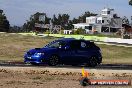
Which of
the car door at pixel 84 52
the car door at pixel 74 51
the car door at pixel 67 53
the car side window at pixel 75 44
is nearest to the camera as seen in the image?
the car door at pixel 67 53

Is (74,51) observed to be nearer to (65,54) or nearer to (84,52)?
(84,52)

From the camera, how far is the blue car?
24.0 metres

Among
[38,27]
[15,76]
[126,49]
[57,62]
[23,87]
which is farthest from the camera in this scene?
[38,27]

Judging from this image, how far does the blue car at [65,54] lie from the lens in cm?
2402

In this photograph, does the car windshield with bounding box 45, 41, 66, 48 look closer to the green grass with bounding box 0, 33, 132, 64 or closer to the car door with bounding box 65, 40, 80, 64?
the car door with bounding box 65, 40, 80, 64

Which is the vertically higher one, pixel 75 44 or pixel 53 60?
pixel 75 44

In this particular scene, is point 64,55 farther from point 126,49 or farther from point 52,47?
point 126,49

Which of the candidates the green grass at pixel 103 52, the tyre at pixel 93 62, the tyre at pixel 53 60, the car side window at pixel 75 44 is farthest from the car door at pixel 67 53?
the green grass at pixel 103 52

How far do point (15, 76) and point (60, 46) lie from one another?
839 centimetres

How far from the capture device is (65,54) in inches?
973

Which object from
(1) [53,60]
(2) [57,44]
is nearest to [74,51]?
(2) [57,44]

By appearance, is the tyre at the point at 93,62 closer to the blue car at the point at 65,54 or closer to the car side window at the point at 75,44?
the blue car at the point at 65,54

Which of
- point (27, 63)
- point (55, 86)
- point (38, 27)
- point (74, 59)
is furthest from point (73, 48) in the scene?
point (38, 27)

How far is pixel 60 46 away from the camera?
2488 centimetres
